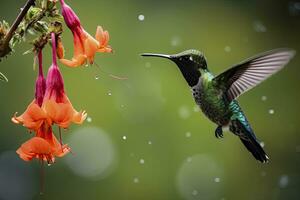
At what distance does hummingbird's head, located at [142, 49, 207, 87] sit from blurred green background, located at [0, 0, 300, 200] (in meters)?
2.00

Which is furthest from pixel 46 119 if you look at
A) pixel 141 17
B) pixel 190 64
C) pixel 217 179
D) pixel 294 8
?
pixel 294 8

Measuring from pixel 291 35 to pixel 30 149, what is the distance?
3.54 meters

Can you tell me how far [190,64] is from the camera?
2.38m

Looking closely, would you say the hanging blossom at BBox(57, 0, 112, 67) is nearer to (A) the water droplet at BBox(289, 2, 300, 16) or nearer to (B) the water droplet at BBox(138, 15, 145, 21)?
(B) the water droplet at BBox(138, 15, 145, 21)

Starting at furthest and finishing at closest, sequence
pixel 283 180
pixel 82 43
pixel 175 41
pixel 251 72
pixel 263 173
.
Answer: pixel 283 180 → pixel 263 173 → pixel 175 41 → pixel 251 72 → pixel 82 43

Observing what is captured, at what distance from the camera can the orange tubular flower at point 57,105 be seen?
6.16 feet

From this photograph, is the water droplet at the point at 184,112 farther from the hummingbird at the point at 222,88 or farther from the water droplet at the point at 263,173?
the hummingbird at the point at 222,88

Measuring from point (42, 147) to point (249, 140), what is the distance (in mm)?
865

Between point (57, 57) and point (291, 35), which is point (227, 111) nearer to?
point (57, 57)

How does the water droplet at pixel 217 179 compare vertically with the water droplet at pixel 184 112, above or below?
below

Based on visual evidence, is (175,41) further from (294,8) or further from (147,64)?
(294,8)

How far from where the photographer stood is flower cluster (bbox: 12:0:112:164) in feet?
6.15

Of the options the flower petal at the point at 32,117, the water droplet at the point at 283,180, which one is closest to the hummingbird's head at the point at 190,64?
the flower petal at the point at 32,117

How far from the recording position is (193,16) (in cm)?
493
